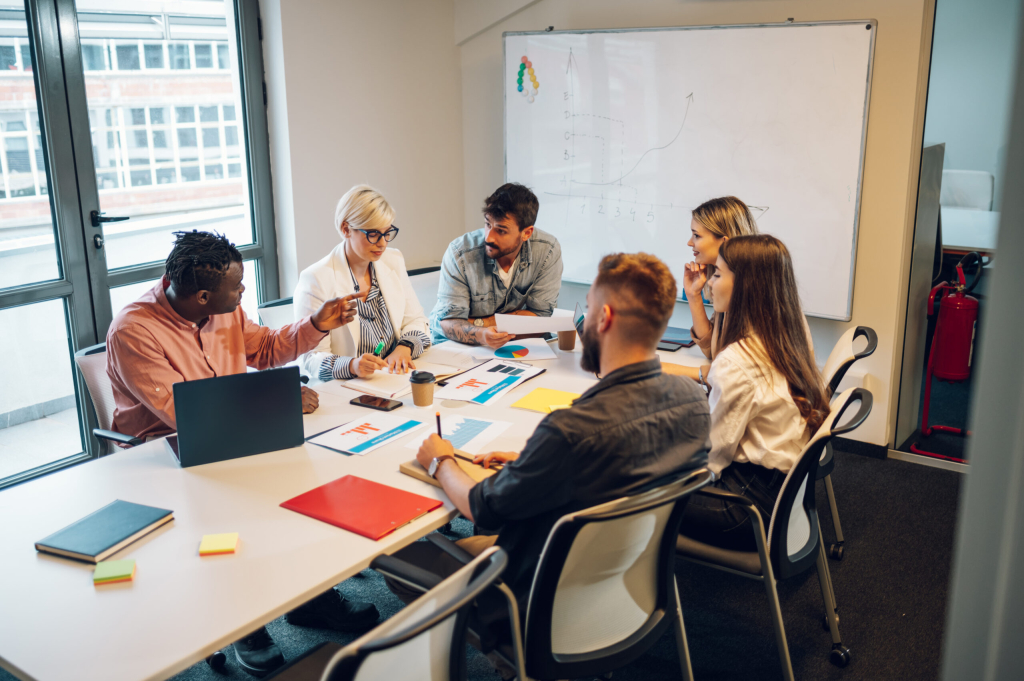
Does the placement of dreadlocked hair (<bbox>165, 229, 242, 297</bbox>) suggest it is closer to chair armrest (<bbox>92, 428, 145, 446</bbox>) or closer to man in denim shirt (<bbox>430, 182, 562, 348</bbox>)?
chair armrest (<bbox>92, 428, 145, 446</bbox>)

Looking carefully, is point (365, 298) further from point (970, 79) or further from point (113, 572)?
point (970, 79)

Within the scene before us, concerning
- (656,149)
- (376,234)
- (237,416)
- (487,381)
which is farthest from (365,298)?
(656,149)

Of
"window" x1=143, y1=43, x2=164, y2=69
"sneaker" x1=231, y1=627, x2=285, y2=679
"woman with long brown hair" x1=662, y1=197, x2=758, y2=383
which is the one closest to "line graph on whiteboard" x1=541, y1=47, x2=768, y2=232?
"woman with long brown hair" x1=662, y1=197, x2=758, y2=383

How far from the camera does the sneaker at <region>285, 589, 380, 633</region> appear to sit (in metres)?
2.47

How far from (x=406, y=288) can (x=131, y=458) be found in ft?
4.80

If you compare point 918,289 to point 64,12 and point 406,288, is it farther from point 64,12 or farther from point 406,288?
point 64,12

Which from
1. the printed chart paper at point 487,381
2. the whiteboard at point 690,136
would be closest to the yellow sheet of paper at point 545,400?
the printed chart paper at point 487,381

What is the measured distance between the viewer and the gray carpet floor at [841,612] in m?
2.31

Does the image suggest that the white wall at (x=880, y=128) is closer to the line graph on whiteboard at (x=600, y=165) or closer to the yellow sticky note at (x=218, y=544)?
the line graph on whiteboard at (x=600, y=165)

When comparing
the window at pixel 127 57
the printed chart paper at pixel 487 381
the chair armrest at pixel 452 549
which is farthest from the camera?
the window at pixel 127 57

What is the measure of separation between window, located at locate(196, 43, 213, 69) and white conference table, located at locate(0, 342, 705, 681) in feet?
7.73

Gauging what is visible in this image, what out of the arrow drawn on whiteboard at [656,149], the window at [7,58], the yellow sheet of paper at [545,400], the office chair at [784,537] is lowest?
the office chair at [784,537]

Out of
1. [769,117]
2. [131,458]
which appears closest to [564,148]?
[769,117]

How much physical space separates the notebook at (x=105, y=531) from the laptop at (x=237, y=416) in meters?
0.27
